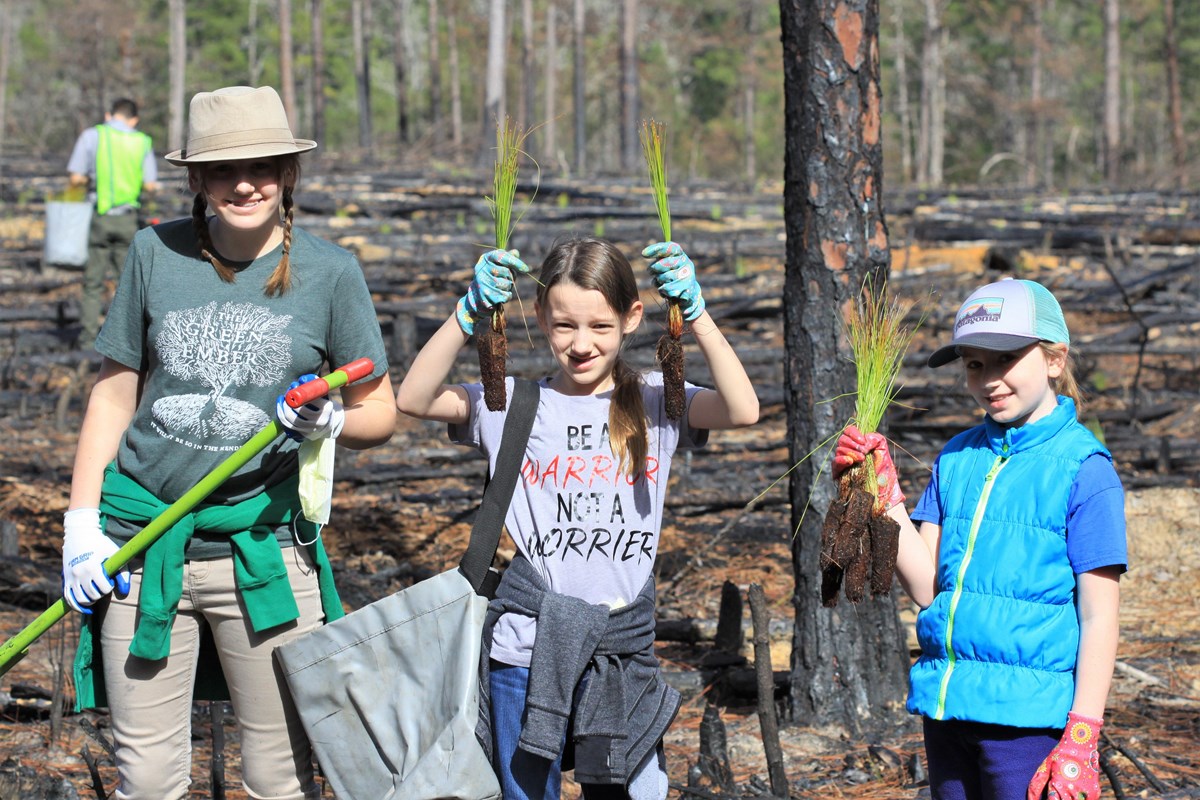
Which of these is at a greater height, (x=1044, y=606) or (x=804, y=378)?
(x=804, y=378)

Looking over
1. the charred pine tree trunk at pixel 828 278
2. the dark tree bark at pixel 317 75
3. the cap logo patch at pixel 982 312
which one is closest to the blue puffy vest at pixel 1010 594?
the cap logo patch at pixel 982 312

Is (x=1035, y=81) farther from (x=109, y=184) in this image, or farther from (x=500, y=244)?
(x=500, y=244)

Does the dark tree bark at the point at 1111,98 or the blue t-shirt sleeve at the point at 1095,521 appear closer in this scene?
the blue t-shirt sleeve at the point at 1095,521

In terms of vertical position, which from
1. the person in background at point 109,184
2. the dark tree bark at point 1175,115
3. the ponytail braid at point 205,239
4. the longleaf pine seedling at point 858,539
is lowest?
the longleaf pine seedling at point 858,539

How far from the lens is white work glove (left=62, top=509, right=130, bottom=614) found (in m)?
2.51

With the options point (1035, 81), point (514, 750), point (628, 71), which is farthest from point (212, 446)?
point (1035, 81)

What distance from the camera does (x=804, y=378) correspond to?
409cm

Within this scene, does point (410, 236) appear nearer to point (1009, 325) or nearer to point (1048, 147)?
point (1009, 325)

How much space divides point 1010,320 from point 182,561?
1.75 m

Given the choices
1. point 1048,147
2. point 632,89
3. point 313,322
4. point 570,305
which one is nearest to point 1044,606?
point 570,305

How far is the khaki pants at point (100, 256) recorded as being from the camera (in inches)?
369

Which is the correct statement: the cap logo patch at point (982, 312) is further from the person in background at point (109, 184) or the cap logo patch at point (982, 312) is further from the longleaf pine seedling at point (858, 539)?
the person in background at point (109, 184)

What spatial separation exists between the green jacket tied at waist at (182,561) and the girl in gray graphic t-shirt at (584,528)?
38cm

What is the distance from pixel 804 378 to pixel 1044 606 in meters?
1.87
